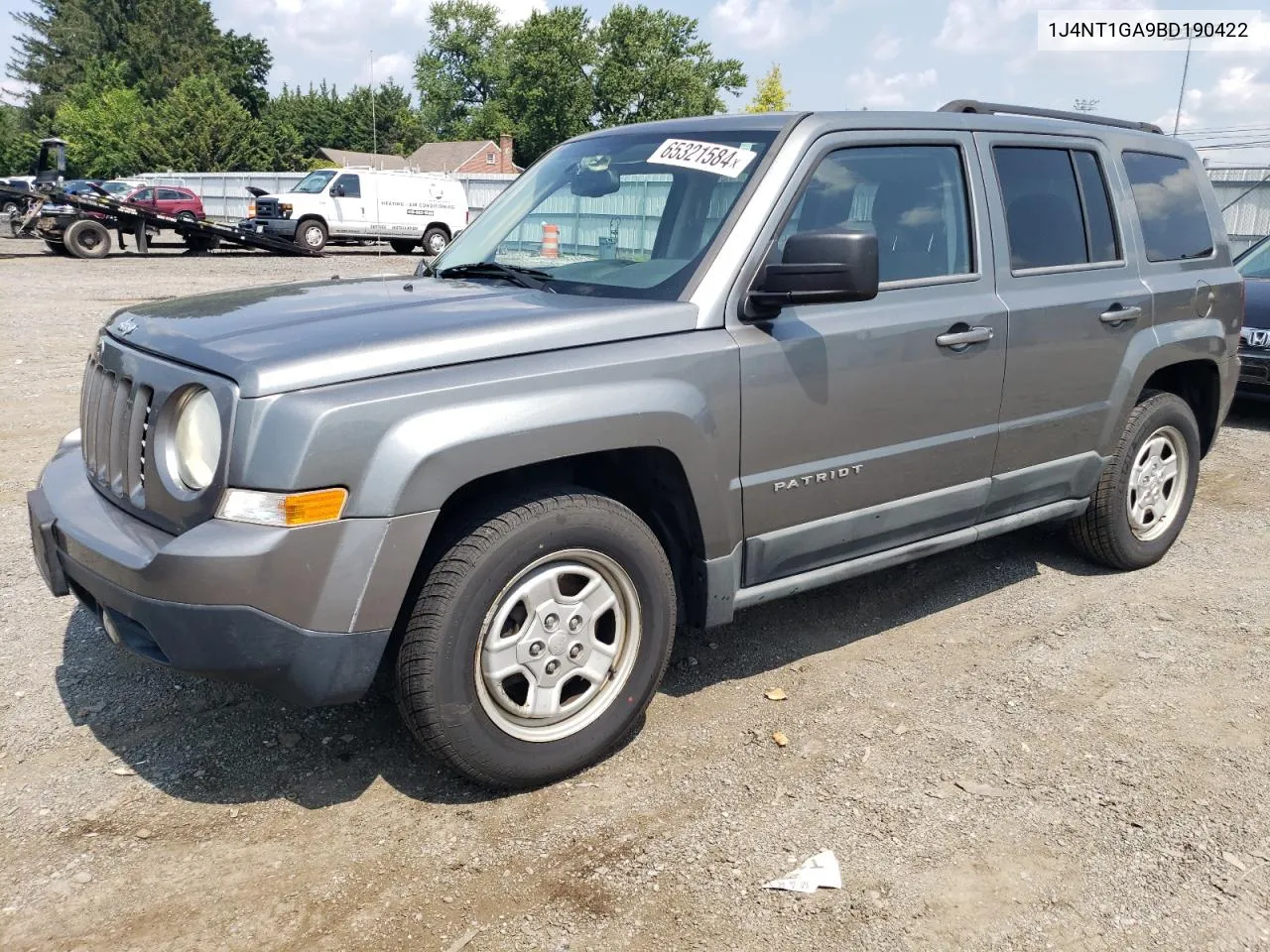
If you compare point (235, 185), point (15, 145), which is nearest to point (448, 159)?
point (15, 145)

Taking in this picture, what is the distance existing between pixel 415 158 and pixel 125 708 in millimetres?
83013

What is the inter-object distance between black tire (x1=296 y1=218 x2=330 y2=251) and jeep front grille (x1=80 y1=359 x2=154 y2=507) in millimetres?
23703

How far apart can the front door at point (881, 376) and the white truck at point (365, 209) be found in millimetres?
23706

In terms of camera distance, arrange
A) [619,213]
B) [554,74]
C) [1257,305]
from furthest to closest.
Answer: [554,74], [1257,305], [619,213]

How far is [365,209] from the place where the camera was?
26781 mm

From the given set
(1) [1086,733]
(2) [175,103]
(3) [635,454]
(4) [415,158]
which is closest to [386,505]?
(3) [635,454]

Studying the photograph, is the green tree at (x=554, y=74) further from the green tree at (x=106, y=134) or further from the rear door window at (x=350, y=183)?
the rear door window at (x=350, y=183)

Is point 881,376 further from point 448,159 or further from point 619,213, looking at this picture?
point 448,159

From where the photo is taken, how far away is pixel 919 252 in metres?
3.82

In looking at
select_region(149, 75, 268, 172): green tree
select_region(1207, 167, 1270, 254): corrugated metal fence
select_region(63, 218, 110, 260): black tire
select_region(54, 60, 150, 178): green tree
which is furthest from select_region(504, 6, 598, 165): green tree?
select_region(1207, 167, 1270, 254): corrugated metal fence

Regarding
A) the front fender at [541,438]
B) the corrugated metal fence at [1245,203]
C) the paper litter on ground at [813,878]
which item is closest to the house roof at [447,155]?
the corrugated metal fence at [1245,203]

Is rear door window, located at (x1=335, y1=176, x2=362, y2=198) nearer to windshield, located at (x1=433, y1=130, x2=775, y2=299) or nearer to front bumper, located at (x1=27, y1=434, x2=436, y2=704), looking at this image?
windshield, located at (x1=433, y1=130, x2=775, y2=299)

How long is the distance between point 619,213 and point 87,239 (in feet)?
72.5

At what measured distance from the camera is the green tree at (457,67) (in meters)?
103
